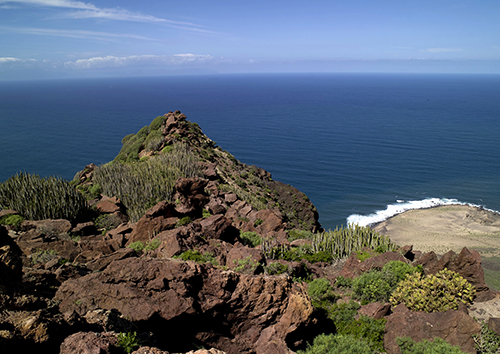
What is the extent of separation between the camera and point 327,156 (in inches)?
3590

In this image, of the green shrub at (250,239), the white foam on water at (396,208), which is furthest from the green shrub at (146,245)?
the white foam on water at (396,208)

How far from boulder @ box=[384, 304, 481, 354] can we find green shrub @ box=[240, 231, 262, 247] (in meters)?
8.51

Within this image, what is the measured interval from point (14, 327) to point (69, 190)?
1701cm

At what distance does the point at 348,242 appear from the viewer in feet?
53.9

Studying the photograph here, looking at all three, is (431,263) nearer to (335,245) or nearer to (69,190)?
(335,245)

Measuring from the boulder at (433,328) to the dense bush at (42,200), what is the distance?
1845 centimetres

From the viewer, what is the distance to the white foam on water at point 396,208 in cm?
5794

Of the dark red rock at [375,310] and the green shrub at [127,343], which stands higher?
the green shrub at [127,343]

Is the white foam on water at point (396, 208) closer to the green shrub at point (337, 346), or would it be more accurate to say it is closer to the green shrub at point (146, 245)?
A: the green shrub at point (146, 245)

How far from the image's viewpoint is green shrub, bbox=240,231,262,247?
17.2 metres

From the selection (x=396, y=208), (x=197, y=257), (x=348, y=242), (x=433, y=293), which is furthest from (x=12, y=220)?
(x=396, y=208)

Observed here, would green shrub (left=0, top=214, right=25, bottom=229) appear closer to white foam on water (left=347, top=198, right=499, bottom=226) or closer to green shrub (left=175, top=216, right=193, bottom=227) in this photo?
green shrub (left=175, top=216, right=193, bottom=227)

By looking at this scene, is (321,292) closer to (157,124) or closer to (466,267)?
(466,267)

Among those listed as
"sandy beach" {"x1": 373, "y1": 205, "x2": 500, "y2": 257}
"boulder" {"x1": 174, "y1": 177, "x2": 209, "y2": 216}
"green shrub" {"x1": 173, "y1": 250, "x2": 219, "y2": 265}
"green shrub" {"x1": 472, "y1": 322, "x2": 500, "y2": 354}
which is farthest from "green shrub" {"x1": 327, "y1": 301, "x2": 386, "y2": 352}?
"sandy beach" {"x1": 373, "y1": 205, "x2": 500, "y2": 257}
